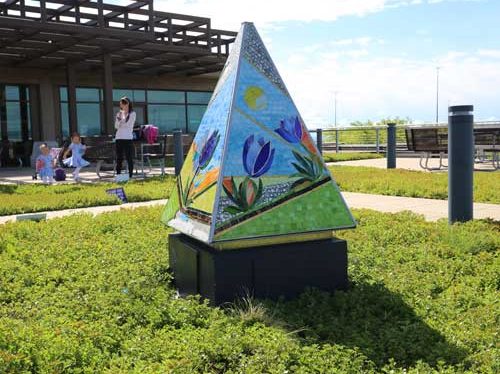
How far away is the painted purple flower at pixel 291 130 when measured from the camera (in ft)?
13.6

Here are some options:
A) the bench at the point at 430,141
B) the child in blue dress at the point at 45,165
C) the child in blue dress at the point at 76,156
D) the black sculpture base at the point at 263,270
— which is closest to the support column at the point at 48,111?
the child in blue dress at the point at 76,156

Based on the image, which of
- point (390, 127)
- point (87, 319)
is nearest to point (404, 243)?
point (87, 319)

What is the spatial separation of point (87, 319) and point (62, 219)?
13.1 feet

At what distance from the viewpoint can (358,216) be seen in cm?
695

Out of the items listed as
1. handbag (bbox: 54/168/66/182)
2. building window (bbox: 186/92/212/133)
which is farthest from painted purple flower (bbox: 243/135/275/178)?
building window (bbox: 186/92/212/133)

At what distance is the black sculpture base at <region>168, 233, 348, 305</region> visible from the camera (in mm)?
3758

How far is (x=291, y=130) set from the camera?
420 centimetres

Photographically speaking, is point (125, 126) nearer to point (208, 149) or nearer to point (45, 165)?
point (45, 165)

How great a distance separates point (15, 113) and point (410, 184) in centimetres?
1721

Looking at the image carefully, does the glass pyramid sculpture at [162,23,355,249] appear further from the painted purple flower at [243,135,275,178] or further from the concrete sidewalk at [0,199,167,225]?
the concrete sidewalk at [0,199,167,225]

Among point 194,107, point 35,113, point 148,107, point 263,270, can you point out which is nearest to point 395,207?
point 263,270

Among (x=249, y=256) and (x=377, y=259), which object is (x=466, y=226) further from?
(x=249, y=256)

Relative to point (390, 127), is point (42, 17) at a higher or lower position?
higher

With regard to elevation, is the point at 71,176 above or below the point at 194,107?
below
